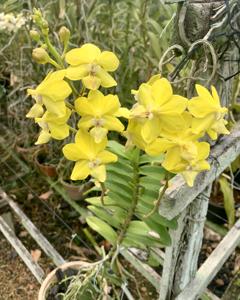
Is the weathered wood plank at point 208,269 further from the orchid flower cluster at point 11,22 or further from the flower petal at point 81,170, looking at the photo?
the orchid flower cluster at point 11,22

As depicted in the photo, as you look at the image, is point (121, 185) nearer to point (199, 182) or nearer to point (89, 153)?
point (199, 182)

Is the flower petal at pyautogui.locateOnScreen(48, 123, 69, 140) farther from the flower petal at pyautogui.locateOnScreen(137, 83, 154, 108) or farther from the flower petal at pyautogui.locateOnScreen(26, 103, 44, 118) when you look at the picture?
the flower petal at pyautogui.locateOnScreen(137, 83, 154, 108)

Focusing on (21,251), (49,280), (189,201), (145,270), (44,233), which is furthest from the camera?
(44,233)

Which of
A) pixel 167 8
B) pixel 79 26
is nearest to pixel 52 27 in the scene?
pixel 79 26

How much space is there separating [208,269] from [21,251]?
0.80m

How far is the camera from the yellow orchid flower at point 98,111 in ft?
2.42

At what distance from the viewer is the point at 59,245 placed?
1888 mm

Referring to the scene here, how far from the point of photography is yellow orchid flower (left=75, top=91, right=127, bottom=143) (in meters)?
0.74

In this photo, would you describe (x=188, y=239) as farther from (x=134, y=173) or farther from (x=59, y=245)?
(x=59, y=245)

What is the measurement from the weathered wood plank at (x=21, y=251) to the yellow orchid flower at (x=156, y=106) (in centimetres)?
114

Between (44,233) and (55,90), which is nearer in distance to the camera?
(55,90)

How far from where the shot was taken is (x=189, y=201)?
0.92 meters

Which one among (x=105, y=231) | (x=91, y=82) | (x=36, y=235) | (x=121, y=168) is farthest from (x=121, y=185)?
(x=36, y=235)

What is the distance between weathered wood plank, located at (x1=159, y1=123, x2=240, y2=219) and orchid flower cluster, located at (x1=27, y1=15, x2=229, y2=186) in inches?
5.3
